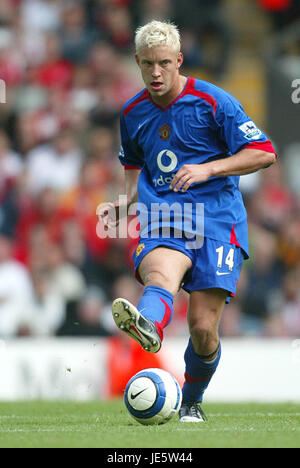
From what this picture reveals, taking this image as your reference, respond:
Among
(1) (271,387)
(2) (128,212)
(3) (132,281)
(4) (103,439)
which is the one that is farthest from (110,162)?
(4) (103,439)

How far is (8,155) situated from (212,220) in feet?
21.5

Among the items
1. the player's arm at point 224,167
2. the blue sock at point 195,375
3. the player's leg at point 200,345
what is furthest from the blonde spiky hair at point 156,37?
the blue sock at point 195,375

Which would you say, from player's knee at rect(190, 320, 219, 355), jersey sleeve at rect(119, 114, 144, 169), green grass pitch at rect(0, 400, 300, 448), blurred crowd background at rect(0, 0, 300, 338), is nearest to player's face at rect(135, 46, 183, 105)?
jersey sleeve at rect(119, 114, 144, 169)

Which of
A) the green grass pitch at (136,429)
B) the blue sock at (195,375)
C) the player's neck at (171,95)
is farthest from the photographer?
the blue sock at (195,375)

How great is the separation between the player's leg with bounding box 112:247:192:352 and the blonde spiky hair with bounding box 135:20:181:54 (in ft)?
3.70

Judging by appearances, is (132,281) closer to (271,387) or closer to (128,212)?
(271,387)

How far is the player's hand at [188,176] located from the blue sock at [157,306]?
55 cm

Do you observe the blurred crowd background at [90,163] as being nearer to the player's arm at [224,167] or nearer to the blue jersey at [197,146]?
the blue jersey at [197,146]

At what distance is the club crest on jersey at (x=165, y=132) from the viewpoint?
5516mm

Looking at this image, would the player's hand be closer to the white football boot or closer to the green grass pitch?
the white football boot

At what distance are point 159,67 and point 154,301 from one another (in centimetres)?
131

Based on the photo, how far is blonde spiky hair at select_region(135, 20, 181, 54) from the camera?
5219mm

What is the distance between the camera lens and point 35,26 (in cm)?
1285

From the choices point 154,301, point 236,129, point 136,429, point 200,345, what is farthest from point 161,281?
point 236,129
